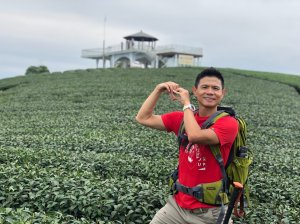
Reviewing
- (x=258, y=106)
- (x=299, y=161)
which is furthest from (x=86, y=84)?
(x=299, y=161)

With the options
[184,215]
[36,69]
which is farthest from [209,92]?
[36,69]

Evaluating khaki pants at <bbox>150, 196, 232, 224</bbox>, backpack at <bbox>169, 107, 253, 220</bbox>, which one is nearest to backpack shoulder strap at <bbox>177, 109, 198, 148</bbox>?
backpack at <bbox>169, 107, 253, 220</bbox>

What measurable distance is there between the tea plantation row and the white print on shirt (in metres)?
1.73

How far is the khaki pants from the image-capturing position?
403 cm

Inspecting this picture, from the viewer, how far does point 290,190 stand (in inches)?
303

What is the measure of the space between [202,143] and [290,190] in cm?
438

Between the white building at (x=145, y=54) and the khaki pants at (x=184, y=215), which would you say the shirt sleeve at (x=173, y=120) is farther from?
the white building at (x=145, y=54)

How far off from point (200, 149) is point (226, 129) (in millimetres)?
313

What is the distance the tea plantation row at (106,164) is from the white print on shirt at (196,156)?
1.73 m

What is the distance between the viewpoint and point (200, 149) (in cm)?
405

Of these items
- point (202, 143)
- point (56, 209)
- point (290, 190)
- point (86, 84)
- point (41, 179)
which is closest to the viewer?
point (202, 143)

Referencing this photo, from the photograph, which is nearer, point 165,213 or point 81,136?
point 165,213

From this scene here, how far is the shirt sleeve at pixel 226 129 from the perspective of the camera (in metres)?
3.93

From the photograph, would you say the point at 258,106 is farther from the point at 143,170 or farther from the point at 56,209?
the point at 56,209
